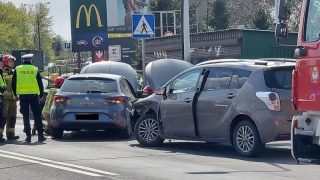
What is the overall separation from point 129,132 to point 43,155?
3.56 meters

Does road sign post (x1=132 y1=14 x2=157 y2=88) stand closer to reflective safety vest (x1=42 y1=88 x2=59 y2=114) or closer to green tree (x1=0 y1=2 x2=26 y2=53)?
reflective safety vest (x1=42 y1=88 x2=59 y2=114)

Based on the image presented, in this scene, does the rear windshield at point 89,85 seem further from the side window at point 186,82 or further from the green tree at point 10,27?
the green tree at point 10,27

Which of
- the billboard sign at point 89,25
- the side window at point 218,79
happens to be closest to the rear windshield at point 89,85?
the side window at point 218,79

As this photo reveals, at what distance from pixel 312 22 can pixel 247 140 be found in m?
3.63

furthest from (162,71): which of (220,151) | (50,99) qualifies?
(220,151)

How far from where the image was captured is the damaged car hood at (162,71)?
20431 millimetres

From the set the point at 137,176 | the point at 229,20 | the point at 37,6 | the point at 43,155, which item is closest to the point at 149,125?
the point at 43,155

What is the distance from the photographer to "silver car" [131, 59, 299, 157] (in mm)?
11359

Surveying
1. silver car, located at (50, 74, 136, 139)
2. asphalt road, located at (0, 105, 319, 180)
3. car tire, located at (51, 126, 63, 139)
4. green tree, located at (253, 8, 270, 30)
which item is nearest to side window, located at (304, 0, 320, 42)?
asphalt road, located at (0, 105, 319, 180)

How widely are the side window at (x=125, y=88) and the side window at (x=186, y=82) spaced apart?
8.29 feet

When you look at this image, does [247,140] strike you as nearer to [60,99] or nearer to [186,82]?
[186,82]

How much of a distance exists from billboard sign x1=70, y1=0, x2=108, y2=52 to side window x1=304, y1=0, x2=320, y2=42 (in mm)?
18230

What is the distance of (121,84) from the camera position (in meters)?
15.9

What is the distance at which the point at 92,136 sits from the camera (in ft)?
53.4
